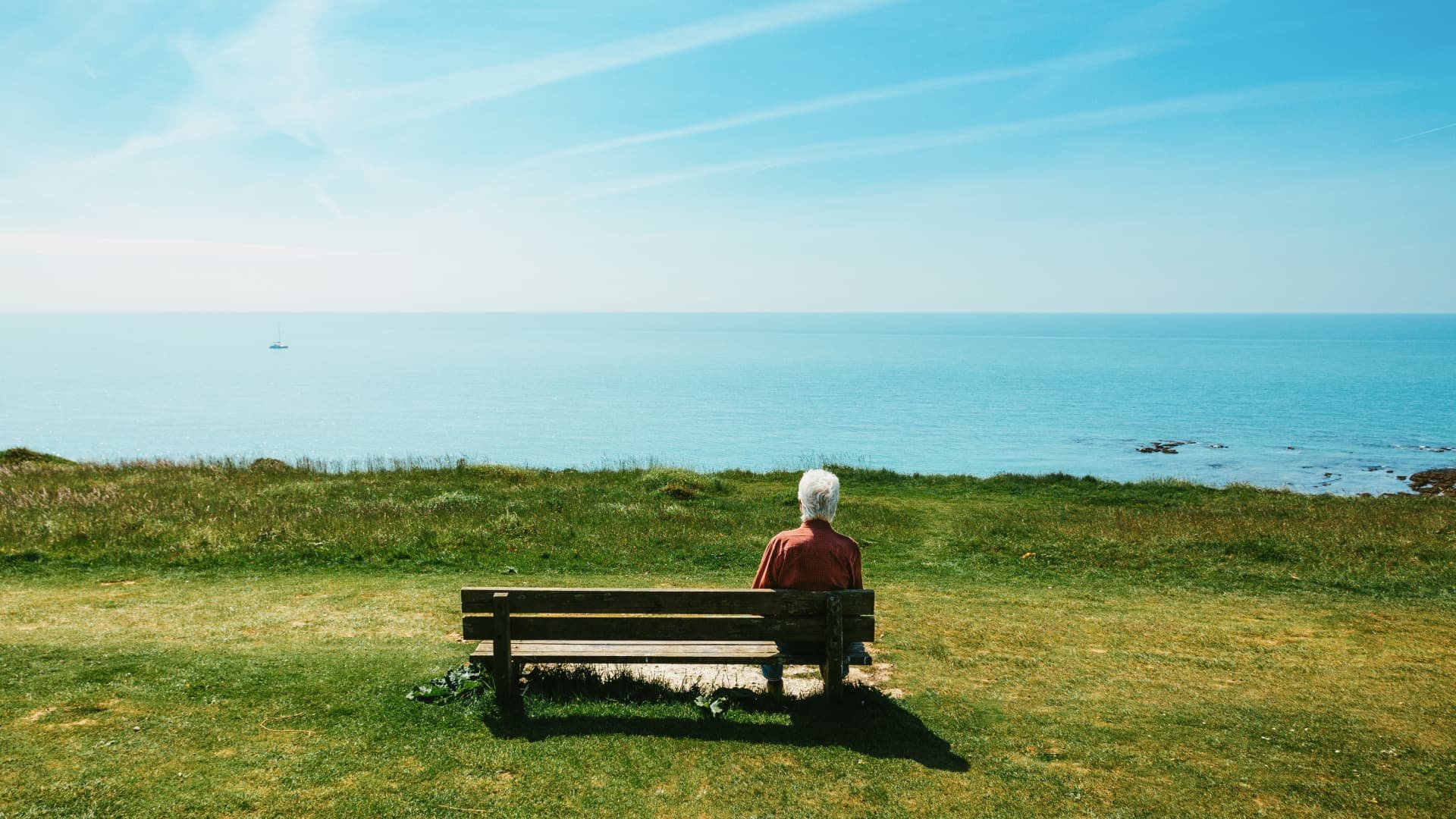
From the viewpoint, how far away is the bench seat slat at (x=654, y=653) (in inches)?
253

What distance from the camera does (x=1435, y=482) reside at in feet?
144

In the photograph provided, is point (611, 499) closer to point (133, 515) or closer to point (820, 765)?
point (133, 515)

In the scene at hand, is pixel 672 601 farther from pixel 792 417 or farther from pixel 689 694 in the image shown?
pixel 792 417

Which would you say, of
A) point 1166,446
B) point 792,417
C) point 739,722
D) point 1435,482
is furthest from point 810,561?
point 792,417

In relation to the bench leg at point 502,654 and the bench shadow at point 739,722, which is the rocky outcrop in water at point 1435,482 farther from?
the bench leg at point 502,654

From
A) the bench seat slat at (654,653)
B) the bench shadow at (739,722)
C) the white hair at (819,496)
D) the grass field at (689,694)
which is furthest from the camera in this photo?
the white hair at (819,496)

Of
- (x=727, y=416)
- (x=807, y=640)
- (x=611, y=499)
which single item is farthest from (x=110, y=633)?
(x=727, y=416)

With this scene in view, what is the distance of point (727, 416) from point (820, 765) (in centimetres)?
8435

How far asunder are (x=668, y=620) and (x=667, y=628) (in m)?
0.06

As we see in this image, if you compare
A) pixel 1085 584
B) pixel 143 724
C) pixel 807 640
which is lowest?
pixel 1085 584

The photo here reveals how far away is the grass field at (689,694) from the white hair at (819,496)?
163 centimetres

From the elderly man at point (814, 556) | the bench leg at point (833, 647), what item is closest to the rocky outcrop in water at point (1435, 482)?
the elderly man at point (814, 556)

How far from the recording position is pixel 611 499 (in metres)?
21.9

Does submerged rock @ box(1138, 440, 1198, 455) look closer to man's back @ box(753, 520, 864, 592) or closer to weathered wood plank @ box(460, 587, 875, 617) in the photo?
man's back @ box(753, 520, 864, 592)
